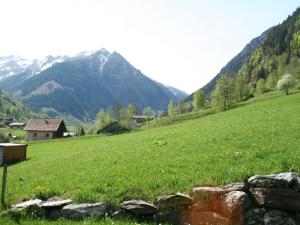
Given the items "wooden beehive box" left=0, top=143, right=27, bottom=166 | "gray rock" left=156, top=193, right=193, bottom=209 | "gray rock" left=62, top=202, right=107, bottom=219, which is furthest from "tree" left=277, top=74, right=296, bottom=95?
"gray rock" left=62, top=202, right=107, bottom=219

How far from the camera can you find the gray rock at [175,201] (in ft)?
60.6

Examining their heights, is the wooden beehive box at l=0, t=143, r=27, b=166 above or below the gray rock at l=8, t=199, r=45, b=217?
above

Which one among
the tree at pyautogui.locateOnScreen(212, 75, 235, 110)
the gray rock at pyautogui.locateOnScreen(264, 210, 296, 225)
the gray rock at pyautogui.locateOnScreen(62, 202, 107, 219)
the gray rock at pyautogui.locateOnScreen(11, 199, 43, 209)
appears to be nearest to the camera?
the gray rock at pyautogui.locateOnScreen(264, 210, 296, 225)

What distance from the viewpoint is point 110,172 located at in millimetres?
25125

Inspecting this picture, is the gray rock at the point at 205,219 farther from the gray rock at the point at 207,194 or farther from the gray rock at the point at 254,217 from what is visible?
the gray rock at the point at 254,217

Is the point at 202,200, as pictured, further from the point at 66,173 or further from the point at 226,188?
the point at 66,173

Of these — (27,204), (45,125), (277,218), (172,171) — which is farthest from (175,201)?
(45,125)

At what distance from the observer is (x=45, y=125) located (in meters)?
174

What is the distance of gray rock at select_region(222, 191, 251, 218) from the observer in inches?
704

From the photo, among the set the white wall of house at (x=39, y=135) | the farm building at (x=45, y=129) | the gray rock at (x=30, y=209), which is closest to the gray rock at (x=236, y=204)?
the gray rock at (x=30, y=209)

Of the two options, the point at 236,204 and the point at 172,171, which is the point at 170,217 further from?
the point at 172,171

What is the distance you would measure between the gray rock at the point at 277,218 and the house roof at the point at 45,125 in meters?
158

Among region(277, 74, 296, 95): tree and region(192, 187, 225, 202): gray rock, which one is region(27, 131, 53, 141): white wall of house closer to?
region(277, 74, 296, 95): tree

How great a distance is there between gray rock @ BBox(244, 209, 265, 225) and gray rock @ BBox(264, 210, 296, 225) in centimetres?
19
